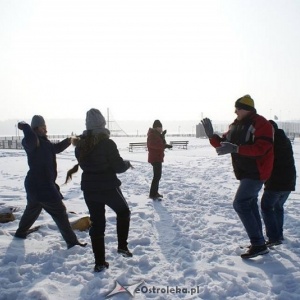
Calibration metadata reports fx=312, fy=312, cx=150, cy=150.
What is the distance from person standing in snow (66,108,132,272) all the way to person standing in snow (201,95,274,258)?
1322 mm

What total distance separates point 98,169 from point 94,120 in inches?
23.1

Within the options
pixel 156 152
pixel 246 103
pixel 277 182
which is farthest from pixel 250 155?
pixel 156 152

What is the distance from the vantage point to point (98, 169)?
3.69 meters

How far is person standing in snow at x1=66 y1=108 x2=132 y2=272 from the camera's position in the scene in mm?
3652

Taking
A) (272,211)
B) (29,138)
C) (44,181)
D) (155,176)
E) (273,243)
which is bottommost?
(273,243)

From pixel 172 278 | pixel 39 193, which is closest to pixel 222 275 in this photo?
pixel 172 278

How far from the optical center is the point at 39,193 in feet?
14.1

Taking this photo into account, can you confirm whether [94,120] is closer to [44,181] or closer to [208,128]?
[44,181]

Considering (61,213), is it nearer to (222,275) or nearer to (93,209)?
(93,209)

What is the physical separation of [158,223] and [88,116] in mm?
2805

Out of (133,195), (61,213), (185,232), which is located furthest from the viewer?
(133,195)

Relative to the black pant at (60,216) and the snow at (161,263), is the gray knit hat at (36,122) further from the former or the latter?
the snow at (161,263)

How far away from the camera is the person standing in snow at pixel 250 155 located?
3705 millimetres

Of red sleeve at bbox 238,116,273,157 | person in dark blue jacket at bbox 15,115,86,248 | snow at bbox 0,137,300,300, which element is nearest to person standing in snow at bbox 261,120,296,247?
snow at bbox 0,137,300,300
